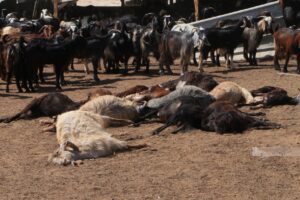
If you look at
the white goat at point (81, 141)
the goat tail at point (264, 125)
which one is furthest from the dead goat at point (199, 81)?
the white goat at point (81, 141)

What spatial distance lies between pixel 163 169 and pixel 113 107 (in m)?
3.46

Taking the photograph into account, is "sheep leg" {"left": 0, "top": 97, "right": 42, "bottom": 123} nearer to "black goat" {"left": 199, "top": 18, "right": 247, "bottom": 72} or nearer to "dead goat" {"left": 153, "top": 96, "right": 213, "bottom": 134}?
"dead goat" {"left": 153, "top": 96, "right": 213, "bottom": 134}

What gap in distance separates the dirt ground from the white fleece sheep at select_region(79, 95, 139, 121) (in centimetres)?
37

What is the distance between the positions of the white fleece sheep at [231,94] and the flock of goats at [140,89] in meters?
0.02

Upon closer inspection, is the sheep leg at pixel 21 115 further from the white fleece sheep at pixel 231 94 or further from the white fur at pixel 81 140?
the white fleece sheep at pixel 231 94

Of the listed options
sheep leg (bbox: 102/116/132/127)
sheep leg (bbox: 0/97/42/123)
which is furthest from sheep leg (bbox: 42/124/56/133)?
sheep leg (bbox: 0/97/42/123)

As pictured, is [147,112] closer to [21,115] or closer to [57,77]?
[21,115]

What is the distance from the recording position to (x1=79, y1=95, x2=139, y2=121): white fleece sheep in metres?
11.6

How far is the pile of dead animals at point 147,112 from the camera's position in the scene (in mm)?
9469

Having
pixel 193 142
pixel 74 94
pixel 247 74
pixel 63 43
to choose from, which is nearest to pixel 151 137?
pixel 193 142

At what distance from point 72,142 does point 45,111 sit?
12.4ft

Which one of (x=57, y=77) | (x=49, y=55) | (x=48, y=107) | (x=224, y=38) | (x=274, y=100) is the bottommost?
(x=274, y=100)

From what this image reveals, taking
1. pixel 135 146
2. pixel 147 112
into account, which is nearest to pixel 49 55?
pixel 147 112

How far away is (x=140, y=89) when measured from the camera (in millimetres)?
13977
